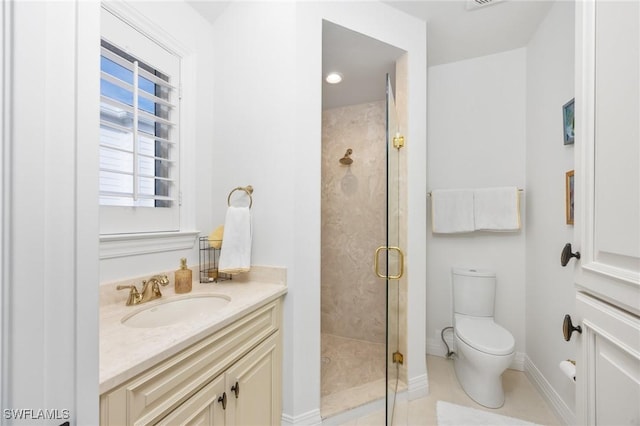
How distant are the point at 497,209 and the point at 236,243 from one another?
190 cm

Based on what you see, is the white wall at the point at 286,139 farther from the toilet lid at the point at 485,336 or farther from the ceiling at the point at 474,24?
the toilet lid at the point at 485,336

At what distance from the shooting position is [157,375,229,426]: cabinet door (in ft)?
2.75

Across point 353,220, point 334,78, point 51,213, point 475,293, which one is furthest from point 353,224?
point 51,213

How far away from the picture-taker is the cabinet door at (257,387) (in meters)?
1.07

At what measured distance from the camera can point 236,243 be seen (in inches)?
57.6

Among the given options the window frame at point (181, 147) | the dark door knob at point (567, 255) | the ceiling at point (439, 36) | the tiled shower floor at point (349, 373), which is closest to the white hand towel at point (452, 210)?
the ceiling at point (439, 36)

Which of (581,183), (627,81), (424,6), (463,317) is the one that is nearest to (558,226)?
(463,317)

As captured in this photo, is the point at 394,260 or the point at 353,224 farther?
the point at 353,224

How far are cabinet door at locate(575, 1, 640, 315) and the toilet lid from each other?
101 centimetres

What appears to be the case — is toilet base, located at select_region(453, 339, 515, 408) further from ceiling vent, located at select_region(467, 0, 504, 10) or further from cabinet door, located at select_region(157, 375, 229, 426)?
ceiling vent, located at select_region(467, 0, 504, 10)

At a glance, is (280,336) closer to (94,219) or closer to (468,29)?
(94,219)

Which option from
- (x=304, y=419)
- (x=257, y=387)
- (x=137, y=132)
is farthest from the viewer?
(x=304, y=419)

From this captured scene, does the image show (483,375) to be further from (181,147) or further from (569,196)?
(181,147)

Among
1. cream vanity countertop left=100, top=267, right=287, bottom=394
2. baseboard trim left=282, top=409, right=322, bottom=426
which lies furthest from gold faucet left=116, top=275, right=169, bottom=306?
baseboard trim left=282, top=409, right=322, bottom=426
